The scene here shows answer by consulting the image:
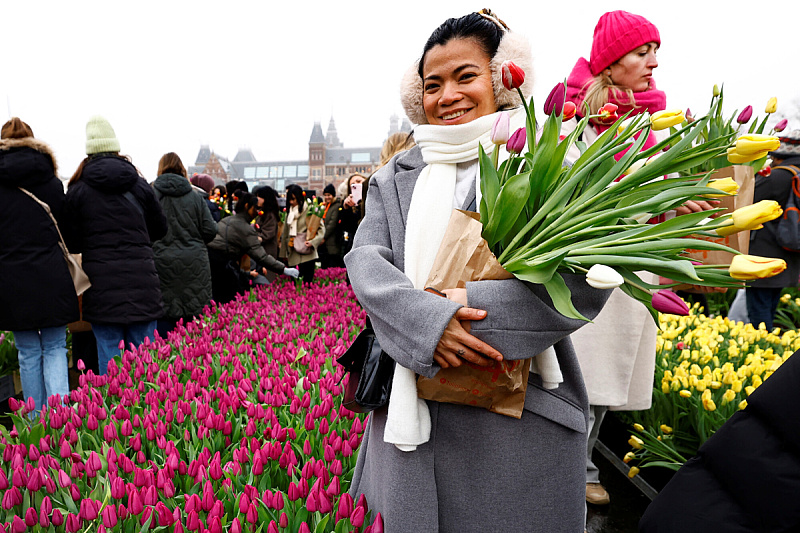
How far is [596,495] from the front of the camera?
2490 millimetres

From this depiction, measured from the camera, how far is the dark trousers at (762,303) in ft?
15.6

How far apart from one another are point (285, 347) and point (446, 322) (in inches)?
82.5

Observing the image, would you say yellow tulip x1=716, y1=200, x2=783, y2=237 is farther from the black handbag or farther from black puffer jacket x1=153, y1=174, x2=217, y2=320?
black puffer jacket x1=153, y1=174, x2=217, y2=320

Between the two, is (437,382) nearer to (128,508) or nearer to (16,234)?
(128,508)

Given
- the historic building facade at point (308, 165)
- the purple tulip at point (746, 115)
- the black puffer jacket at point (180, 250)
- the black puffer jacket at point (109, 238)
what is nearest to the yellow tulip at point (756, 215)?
the purple tulip at point (746, 115)

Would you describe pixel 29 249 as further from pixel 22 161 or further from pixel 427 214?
pixel 427 214

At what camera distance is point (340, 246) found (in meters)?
7.89

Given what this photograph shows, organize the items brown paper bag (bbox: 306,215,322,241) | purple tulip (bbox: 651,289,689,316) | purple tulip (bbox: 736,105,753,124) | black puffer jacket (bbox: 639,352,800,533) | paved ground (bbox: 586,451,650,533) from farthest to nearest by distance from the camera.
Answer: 1. brown paper bag (bbox: 306,215,322,241)
2. paved ground (bbox: 586,451,650,533)
3. purple tulip (bbox: 736,105,753,124)
4. purple tulip (bbox: 651,289,689,316)
5. black puffer jacket (bbox: 639,352,800,533)

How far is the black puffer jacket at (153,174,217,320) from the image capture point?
436cm

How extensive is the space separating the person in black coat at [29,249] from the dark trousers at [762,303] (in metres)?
5.90

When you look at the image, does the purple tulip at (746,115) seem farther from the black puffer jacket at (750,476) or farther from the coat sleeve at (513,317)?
the black puffer jacket at (750,476)

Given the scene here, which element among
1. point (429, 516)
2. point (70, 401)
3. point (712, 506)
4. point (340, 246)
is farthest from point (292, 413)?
point (340, 246)

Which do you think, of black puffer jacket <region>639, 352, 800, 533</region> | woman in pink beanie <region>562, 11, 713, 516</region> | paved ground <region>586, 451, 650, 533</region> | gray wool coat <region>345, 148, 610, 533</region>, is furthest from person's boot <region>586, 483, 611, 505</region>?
black puffer jacket <region>639, 352, 800, 533</region>

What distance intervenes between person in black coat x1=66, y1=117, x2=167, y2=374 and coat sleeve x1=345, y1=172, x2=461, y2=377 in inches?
111
